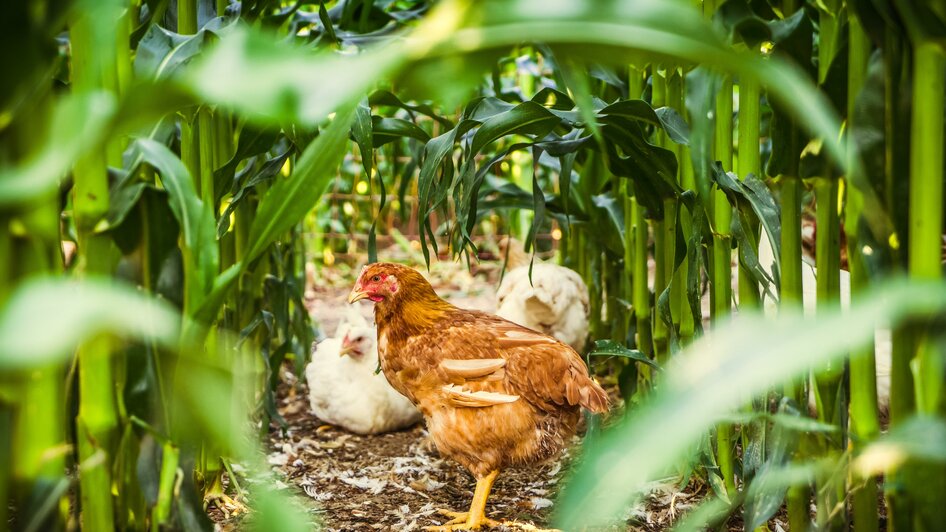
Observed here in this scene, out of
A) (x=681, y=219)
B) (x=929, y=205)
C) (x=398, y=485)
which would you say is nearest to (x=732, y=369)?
(x=929, y=205)

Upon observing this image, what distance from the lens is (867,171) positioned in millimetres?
943

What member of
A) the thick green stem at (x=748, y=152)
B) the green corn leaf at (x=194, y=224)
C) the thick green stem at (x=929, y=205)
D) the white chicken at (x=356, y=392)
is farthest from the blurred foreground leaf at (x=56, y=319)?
the white chicken at (x=356, y=392)

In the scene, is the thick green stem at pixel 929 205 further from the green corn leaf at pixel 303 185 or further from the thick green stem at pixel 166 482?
the thick green stem at pixel 166 482

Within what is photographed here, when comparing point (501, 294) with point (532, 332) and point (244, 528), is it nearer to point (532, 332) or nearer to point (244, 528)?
point (532, 332)

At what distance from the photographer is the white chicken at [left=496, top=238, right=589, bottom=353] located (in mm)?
2674

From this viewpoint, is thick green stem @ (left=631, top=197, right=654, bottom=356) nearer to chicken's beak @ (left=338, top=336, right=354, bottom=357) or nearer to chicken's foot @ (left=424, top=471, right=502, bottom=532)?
chicken's foot @ (left=424, top=471, right=502, bottom=532)

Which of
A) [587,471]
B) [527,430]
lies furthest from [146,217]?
[527,430]

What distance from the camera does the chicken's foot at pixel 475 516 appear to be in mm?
1806

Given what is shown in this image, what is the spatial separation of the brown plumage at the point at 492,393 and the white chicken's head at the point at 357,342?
60cm

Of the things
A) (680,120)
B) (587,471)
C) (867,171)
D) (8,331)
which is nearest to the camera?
(8,331)

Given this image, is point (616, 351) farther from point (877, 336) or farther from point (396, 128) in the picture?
point (877, 336)

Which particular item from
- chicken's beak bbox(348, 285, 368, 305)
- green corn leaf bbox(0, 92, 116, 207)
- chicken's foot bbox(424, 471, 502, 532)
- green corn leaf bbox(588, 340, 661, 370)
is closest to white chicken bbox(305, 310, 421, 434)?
chicken's beak bbox(348, 285, 368, 305)

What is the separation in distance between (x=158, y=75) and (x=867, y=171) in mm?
989

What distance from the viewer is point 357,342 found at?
2.62 meters
